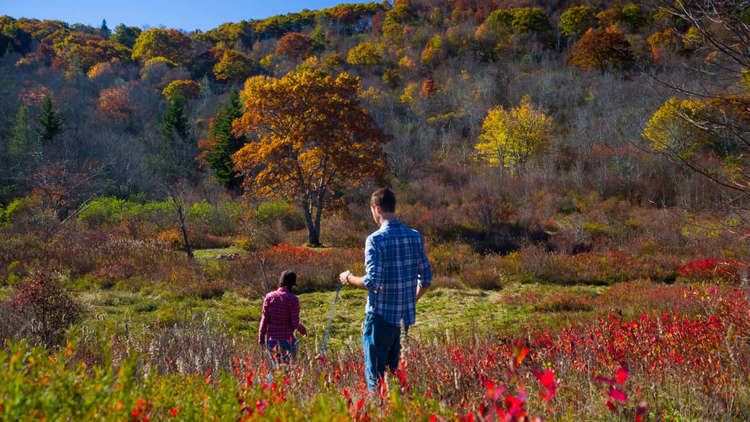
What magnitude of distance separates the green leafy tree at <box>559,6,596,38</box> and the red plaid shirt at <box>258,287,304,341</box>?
6322 centimetres

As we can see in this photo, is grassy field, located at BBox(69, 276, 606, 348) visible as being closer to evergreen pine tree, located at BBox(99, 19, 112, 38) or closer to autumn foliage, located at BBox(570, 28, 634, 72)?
autumn foliage, located at BBox(570, 28, 634, 72)

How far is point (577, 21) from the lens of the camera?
5938cm

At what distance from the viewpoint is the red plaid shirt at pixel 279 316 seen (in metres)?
5.20

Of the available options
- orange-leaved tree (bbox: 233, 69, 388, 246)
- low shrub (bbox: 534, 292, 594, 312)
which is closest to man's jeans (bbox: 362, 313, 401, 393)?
low shrub (bbox: 534, 292, 594, 312)

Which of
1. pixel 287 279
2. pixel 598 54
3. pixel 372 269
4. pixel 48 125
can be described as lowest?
pixel 287 279

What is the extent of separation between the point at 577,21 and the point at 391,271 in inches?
2552

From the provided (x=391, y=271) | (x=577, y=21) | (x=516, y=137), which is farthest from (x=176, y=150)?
(x=577, y=21)

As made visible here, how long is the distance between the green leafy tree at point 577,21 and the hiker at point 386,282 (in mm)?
63710

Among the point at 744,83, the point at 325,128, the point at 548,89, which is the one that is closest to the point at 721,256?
the point at 744,83

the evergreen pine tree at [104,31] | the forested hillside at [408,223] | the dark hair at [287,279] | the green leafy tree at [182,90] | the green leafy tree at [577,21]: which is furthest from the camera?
the evergreen pine tree at [104,31]

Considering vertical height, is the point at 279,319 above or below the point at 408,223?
above

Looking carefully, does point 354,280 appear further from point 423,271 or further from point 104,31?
point 104,31

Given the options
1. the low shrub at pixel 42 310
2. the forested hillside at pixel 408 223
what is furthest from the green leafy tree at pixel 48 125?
the low shrub at pixel 42 310

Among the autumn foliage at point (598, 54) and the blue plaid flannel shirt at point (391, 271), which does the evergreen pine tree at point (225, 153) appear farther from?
the autumn foliage at point (598, 54)
